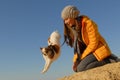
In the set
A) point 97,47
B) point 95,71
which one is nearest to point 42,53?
point 97,47

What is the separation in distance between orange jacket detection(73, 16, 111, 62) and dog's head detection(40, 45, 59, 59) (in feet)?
2.66

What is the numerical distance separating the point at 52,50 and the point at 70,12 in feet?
3.91

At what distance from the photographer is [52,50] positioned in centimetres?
848

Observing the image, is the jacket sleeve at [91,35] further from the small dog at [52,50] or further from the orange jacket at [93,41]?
the small dog at [52,50]

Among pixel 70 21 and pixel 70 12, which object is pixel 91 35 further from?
pixel 70 12

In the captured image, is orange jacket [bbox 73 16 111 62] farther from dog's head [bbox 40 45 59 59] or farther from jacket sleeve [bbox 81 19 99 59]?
dog's head [bbox 40 45 59 59]

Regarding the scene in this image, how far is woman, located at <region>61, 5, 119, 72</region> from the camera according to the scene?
805 cm

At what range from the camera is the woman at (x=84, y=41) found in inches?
317

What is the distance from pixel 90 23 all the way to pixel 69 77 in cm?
180

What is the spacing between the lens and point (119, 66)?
21.6 feet

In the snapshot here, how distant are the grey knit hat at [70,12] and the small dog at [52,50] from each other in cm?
56

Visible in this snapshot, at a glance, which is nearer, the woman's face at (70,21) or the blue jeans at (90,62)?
the blue jeans at (90,62)

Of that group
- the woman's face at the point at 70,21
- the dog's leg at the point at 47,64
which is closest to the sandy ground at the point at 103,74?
the dog's leg at the point at 47,64

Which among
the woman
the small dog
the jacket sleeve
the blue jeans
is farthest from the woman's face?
the blue jeans
